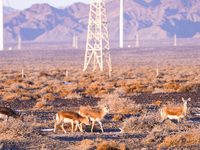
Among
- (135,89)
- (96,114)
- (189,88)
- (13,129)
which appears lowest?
(135,89)

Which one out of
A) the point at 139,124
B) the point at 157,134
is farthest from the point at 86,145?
the point at 139,124

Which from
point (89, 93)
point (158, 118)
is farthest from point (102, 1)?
A: point (158, 118)

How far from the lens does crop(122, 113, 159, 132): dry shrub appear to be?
1279cm

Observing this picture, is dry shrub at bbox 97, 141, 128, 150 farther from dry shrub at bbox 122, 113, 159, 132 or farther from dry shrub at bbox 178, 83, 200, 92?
dry shrub at bbox 178, 83, 200, 92

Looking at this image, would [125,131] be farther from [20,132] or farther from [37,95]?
[37,95]

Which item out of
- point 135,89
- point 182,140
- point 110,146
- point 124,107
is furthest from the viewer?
point 135,89

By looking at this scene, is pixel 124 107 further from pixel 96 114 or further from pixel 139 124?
pixel 96 114

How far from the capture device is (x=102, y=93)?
2488cm

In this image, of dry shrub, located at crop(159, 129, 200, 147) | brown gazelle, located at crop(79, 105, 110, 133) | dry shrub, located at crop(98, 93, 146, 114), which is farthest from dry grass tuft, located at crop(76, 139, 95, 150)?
dry shrub, located at crop(98, 93, 146, 114)

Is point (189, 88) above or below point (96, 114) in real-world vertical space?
below

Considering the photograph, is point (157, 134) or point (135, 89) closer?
point (157, 134)

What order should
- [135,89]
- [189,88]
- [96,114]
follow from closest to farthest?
1. [96,114]
2. [189,88]
3. [135,89]

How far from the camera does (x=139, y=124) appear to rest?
42.3 feet

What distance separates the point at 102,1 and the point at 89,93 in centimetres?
2127
